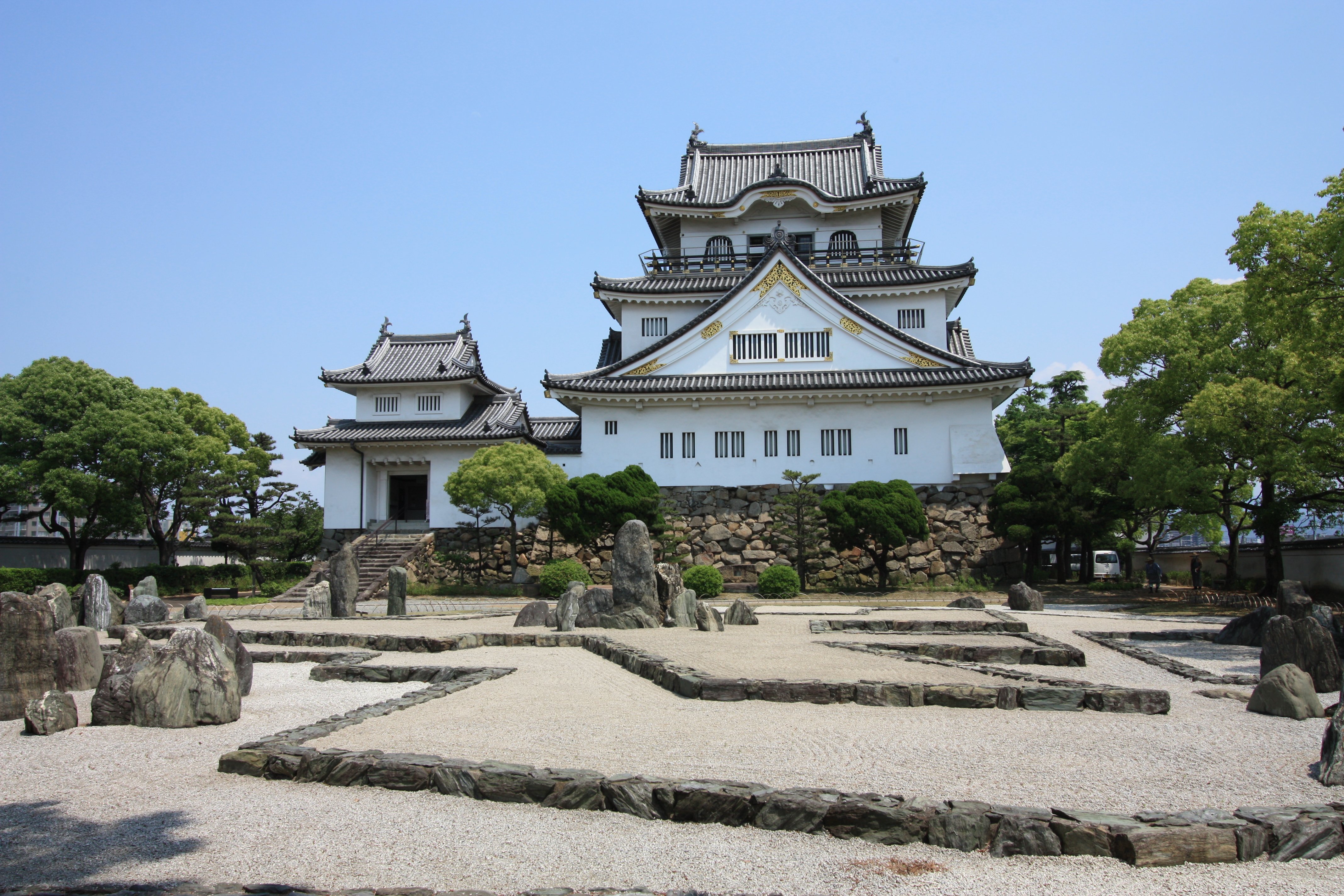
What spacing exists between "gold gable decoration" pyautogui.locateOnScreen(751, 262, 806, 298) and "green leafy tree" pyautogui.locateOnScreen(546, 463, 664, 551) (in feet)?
34.5

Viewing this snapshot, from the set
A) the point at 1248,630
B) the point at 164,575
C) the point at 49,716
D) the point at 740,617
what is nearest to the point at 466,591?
the point at 164,575

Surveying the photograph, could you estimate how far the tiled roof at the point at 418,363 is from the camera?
36.6 metres

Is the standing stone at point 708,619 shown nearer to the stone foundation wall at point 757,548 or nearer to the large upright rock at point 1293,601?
the large upright rock at point 1293,601

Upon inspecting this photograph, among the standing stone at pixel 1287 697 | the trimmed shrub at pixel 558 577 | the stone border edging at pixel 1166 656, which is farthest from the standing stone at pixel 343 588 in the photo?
the standing stone at pixel 1287 697

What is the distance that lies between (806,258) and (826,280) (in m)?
2.78

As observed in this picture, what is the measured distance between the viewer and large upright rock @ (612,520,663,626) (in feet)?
59.3

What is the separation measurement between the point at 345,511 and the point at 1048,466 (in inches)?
1133

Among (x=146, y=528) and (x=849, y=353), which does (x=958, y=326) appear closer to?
(x=849, y=353)

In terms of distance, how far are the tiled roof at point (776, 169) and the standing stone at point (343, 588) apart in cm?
2362

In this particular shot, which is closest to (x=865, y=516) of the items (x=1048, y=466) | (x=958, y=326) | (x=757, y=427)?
(x=757, y=427)

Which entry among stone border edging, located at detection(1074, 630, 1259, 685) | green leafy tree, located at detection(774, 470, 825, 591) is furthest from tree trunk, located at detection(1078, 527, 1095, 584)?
stone border edging, located at detection(1074, 630, 1259, 685)

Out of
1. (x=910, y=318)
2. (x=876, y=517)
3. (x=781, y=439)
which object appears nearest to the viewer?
(x=876, y=517)

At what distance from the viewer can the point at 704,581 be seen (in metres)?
26.6

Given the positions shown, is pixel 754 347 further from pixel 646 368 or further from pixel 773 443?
pixel 646 368
